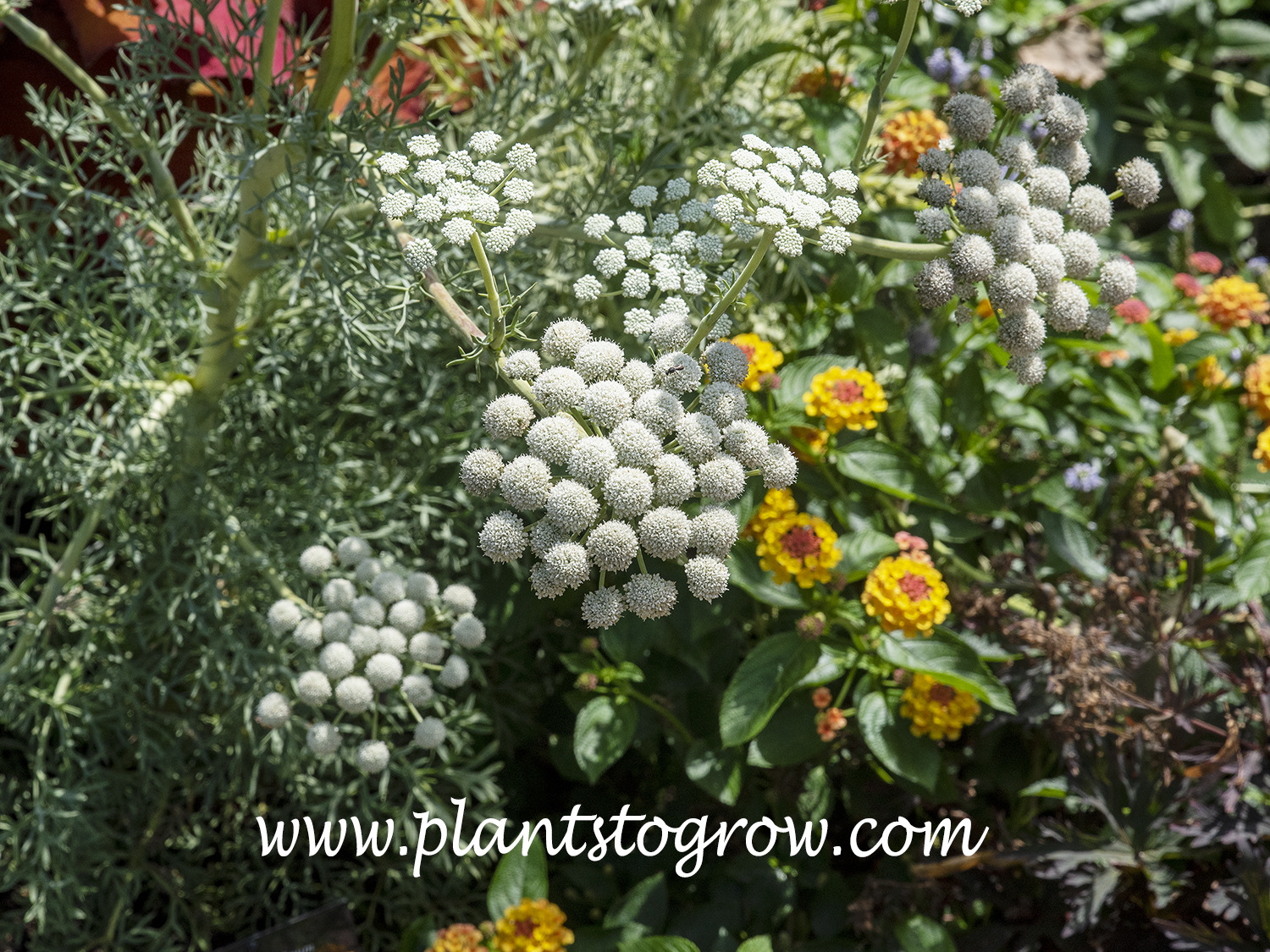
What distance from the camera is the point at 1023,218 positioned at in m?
0.86

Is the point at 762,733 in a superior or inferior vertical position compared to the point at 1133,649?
inferior

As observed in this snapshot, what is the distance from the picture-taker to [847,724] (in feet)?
4.45

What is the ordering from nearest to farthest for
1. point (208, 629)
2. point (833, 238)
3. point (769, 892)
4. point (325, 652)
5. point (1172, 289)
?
point (833, 238), point (325, 652), point (208, 629), point (769, 892), point (1172, 289)

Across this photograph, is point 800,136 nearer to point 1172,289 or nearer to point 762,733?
point 1172,289

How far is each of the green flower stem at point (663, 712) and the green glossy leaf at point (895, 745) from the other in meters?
0.24

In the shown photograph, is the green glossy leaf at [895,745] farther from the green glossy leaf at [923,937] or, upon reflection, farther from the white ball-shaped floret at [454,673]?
the white ball-shaped floret at [454,673]

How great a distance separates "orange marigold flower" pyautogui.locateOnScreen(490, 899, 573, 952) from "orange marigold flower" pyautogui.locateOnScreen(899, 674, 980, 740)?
0.47 metres

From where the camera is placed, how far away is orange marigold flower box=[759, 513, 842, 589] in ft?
3.76

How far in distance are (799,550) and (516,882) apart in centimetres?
54

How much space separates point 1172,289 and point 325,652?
4.69ft

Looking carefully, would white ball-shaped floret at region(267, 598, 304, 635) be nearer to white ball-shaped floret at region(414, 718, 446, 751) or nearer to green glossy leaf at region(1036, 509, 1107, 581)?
white ball-shaped floret at region(414, 718, 446, 751)

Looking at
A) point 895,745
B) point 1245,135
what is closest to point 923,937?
point 895,745

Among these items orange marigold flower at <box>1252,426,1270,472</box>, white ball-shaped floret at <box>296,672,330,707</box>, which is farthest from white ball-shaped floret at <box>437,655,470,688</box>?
orange marigold flower at <box>1252,426,1270,472</box>

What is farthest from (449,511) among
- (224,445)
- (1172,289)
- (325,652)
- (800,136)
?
(1172,289)
